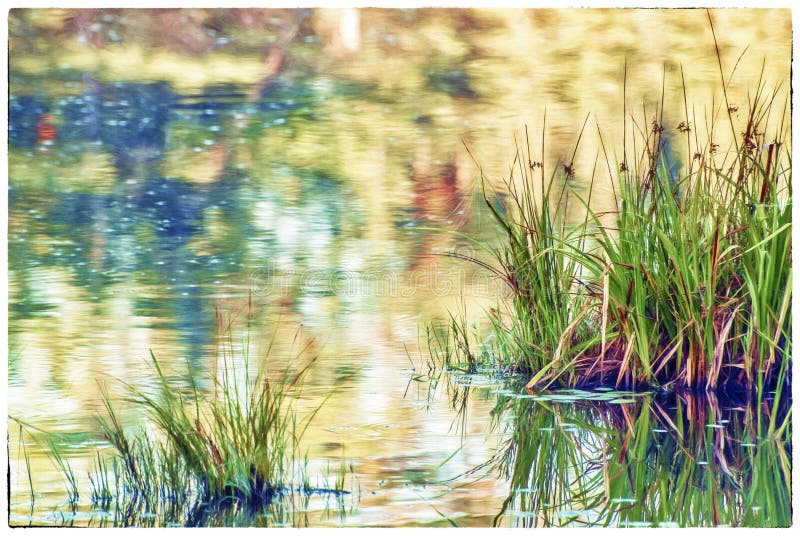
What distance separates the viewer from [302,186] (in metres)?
3.13

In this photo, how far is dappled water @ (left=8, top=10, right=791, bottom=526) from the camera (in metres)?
2.95

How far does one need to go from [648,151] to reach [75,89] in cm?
187

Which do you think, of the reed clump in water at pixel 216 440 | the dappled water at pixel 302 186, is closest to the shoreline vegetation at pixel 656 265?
the dappled water at pixel 302 186

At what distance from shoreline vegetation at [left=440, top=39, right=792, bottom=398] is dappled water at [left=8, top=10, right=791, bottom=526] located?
73 millimetres

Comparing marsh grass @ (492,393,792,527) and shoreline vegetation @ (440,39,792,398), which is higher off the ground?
shoreline vegetation @ (440,39,792,398)

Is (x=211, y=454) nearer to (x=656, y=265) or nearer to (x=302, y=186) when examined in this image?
(x=302, y=186)

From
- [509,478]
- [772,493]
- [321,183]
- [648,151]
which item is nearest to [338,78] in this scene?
[321,183]

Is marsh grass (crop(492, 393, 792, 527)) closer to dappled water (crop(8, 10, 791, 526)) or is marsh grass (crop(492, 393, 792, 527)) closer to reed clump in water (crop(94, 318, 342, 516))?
dappled water (crop(8, 10, 791, 526))

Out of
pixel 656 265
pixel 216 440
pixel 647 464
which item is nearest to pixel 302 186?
pixel 216 440

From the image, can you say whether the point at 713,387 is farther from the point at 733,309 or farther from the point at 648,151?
the point at 648,151

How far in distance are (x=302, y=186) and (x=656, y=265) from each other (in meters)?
1.17

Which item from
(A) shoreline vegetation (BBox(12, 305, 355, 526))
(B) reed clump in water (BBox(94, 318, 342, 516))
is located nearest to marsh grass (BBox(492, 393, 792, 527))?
(A) shoreline vegetation (BBox(12, 305, 355, 526))

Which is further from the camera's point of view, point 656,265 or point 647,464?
point 656,265

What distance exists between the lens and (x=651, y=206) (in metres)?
3.03
